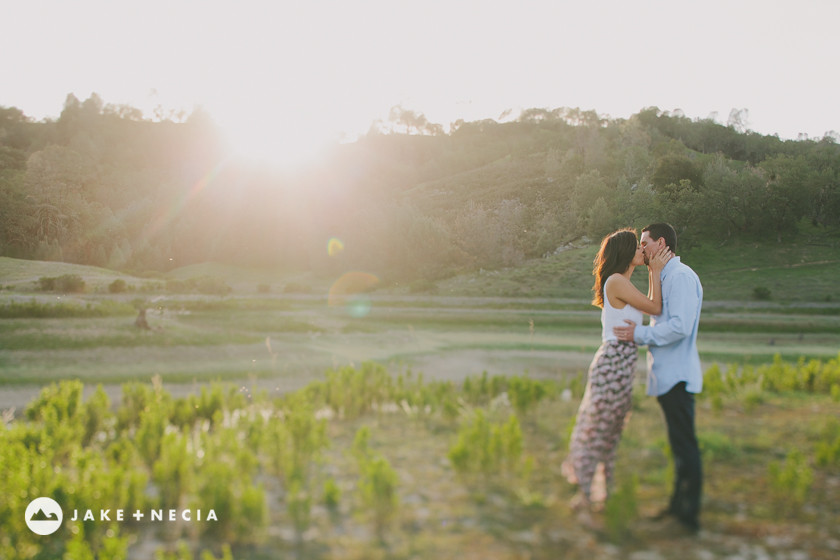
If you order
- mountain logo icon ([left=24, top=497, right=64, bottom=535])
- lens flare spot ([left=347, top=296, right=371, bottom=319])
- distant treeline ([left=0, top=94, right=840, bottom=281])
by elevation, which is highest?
distant treeline ([left=0, top=94, right=840, bottom=281])

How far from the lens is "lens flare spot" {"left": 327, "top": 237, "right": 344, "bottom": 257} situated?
43844 millimetres

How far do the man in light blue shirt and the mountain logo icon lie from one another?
4980mm

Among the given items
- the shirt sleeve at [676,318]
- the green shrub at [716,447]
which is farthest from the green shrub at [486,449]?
the green shrub at [716,447]

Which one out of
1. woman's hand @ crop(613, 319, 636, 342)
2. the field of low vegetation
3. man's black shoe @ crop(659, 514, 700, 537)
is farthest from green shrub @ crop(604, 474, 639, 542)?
woman's hand @ crop(613, 319, 636, 342)

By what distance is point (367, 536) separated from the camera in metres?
4.87

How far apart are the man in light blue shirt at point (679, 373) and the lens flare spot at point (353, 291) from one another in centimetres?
1764

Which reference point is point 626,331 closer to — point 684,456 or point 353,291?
point 684,456

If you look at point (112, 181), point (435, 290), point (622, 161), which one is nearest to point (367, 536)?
point (435, 290)

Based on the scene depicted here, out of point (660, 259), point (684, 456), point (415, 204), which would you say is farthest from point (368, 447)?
point (415, 204)

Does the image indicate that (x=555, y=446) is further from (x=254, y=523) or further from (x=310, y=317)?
(x=310, y=317)

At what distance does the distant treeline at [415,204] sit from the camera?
4116 cm

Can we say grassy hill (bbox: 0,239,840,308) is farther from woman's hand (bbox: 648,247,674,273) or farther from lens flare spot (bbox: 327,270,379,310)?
woman's hand (bbox: 648,247,674,273)

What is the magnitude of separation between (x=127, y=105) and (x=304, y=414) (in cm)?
12031

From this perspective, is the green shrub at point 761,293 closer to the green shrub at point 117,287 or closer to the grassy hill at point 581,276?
the grassy hill at point 581,276
